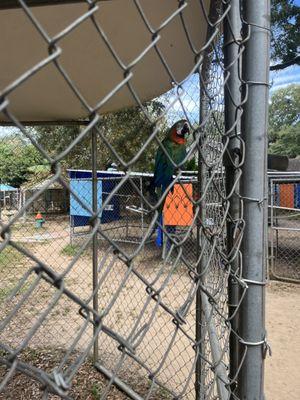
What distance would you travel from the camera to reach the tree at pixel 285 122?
28.6 meters

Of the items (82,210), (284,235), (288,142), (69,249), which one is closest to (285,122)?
(288,142)

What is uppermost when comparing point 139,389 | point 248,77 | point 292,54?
point 292,54

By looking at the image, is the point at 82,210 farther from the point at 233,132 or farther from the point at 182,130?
the point at 233,132

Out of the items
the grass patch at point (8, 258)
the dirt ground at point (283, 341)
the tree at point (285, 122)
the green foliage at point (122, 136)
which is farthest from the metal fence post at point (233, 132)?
the tree at point (285, 122)

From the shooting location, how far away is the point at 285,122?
3278 cm

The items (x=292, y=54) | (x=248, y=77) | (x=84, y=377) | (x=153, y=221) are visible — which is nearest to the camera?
(x=153, y=221)

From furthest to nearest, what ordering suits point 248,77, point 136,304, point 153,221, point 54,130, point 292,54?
1. point 54,130
2. point 292,54
3. point 136,304
4. point 248,77
5. point 153,221

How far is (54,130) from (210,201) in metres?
8.40

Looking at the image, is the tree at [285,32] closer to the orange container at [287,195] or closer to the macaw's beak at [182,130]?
the orange container at [287,195]

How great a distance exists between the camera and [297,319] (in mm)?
4270

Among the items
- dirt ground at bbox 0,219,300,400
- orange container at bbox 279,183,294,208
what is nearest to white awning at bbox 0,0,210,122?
dirt ground at bbox 0,219,300,400

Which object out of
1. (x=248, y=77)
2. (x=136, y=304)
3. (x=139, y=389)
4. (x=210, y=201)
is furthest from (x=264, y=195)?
(x=136, y=304)

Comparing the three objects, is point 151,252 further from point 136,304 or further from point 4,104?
point 4,104

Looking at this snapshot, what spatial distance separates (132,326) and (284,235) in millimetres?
6074
